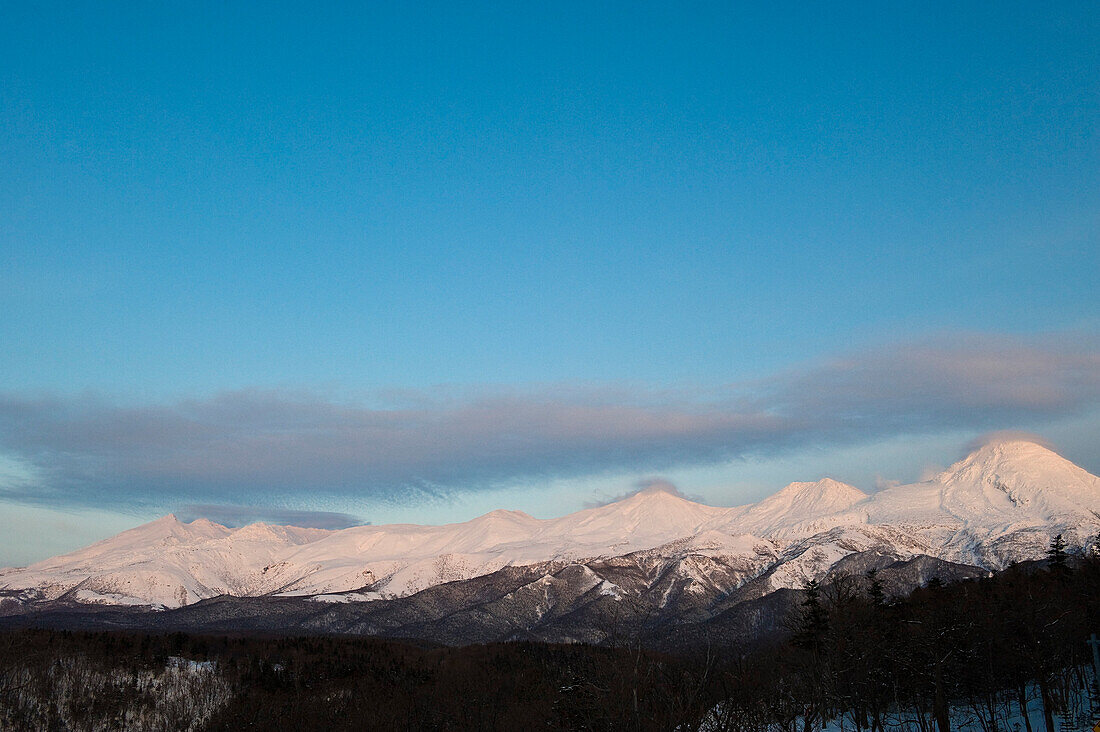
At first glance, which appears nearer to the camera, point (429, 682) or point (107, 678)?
point (107, 678)

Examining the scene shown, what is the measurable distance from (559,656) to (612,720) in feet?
360

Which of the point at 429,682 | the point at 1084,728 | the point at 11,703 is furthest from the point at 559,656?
the point at 1084,728

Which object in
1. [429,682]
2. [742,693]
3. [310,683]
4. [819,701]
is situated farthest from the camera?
[429,682]

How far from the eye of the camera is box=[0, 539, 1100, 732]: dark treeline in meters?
48.7

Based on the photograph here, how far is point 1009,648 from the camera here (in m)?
55.9

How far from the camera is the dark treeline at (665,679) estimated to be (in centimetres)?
4869

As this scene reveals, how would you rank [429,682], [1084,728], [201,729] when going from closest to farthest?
[1084,728]
[201,729]
[429,682]

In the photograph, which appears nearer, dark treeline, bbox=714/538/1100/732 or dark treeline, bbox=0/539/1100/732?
dark treeline, bbox=0/539/1100/732

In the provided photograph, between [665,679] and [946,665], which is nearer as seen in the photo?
[665,679]

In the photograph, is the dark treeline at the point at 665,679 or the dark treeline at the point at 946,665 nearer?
the dark treeline at the point at 665,679

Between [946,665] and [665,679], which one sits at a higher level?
[665,679]

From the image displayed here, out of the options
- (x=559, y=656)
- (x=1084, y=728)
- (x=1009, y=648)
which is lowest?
(x=559, y=656)

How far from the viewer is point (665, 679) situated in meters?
52.3

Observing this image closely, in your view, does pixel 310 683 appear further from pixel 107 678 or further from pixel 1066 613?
pixel 1066 613
